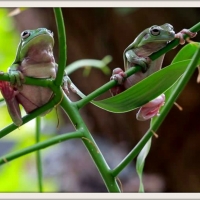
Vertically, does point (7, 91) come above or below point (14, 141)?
above

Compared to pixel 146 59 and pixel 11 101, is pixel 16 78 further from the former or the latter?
pixel 146 59

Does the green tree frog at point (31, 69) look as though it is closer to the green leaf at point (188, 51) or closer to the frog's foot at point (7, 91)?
the frog's foot at point (7, 91)

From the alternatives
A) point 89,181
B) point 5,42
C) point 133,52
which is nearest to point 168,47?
point 133,52

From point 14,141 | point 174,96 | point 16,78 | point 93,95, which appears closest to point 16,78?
point 16,78

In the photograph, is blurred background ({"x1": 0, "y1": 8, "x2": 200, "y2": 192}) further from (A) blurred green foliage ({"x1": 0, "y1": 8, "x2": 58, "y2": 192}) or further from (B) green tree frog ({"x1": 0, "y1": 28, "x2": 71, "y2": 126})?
(B) green tree frog ({"x1": 0, "y1": 28, "x2": 71, "y2": 126})

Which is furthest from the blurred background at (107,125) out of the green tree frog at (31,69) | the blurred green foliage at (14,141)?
the green tree frog at (31,69)

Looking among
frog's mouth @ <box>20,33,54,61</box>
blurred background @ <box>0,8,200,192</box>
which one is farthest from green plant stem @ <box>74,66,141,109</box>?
blurred background @ <box>0,8,200,192</box>

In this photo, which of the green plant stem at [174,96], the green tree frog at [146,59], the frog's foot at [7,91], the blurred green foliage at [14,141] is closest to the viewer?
the green plant stem at [174,96]
